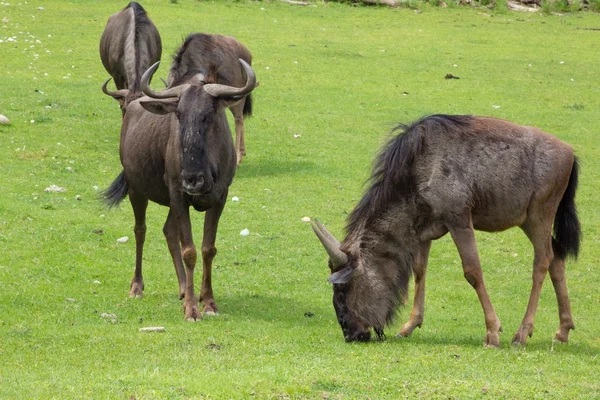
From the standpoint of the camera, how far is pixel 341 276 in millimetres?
8719

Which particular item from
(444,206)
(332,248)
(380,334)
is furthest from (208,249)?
(444,206)

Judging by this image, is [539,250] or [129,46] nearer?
[539,250]

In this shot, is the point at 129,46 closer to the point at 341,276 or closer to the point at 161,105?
the point at 161,105

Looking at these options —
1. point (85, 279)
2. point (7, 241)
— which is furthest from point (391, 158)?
point (7, 241)

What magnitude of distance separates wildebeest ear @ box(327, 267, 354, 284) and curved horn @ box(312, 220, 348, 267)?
3.5 inches

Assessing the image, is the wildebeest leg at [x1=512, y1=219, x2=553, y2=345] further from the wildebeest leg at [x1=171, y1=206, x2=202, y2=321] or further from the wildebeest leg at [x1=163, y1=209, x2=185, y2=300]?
the wildebeest leg at [x1=163, y1=209, x2=185, y2=300]

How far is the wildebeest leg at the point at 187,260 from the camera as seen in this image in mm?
9773

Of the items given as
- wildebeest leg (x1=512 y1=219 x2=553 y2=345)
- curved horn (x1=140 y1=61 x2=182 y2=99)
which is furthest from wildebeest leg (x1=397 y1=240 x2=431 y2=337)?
curved horn (x1=140 y1=61 x2=182 y2=99)

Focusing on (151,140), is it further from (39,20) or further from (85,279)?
(39,20)

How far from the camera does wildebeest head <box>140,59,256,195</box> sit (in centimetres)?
944

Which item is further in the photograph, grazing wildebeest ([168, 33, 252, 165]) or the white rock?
the white rock

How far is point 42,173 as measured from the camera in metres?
15.9

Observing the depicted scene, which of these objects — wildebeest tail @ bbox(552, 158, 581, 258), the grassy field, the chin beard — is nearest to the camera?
the grassy field

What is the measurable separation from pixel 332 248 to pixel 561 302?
2.25 metres
